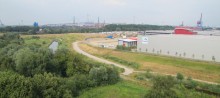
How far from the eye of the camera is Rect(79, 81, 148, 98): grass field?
14.8m

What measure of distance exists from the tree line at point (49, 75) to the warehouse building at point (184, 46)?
1339 cm

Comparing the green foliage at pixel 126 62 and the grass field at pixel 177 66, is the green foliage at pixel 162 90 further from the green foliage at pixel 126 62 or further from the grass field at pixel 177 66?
the green foliage at pixel 126 62

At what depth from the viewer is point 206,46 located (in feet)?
85.6

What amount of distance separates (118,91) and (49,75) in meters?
4.91

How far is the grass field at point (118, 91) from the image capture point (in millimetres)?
14812

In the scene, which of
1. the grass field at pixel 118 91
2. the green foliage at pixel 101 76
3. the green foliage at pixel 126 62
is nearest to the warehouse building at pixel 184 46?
the green foliage at pixel 126 62

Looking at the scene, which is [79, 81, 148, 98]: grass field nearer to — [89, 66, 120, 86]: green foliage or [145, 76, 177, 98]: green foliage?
[89, 66, 120, 86]: green foliage

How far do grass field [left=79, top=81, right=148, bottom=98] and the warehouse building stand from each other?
13.1 meters

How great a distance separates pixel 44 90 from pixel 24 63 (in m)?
6.60

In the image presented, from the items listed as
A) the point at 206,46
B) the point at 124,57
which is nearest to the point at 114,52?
the point at 124,57

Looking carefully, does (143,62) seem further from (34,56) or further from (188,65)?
(34,56)

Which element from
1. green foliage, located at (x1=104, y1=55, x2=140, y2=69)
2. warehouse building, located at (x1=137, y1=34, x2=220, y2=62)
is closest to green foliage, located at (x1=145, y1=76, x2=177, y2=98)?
green foliage, located at (x1=104, y1=55, x2=140, y2=69)

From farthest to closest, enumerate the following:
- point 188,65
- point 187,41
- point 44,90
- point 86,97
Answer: point 187,41, point 188,65, point 86,97, point 44,90

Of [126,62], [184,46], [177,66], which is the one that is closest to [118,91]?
[126,62]
